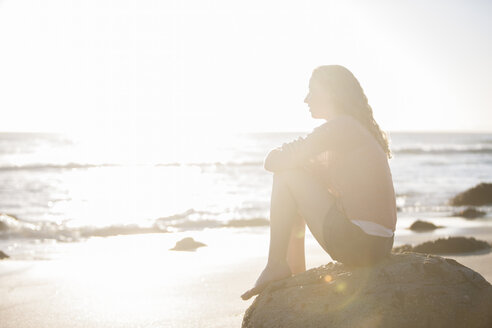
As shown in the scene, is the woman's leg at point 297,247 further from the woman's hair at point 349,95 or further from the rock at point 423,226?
the rock at point 423,226

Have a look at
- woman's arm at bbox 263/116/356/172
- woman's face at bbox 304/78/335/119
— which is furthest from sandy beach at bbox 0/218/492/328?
woman's face at bbox 304/78/335/119

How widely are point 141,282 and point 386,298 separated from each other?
3758 mm

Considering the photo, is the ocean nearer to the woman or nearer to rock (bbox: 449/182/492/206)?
rock (bbox: 449/182/492/206)

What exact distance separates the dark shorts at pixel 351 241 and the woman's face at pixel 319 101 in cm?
71

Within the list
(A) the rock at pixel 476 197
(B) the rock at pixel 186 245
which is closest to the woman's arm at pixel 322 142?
(B) the rock at pixel 186 245

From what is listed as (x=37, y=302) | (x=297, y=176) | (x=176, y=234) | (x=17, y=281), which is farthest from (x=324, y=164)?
(x=176, y=234)

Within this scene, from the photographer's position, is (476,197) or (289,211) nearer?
(289,211)

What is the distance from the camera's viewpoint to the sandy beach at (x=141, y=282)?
5.11 meters

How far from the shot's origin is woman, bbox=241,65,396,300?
3898 millimetres

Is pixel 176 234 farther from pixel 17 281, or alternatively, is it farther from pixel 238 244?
pixel 17 281

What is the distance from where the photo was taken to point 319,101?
13.4ft

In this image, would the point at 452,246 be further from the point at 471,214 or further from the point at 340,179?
the point at 471,214

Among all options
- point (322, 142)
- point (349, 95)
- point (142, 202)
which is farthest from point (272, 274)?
point (142, 202)

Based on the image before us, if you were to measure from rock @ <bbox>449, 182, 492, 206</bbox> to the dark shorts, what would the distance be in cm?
1288
